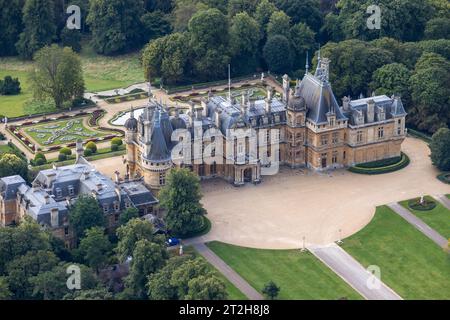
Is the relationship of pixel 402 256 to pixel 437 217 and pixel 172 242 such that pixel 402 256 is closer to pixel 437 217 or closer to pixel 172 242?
pixel 437 217

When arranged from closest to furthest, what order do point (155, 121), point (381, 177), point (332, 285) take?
point (332, 285), point (155, 121), point (381, 177)

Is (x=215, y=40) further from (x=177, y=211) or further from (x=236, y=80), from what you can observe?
(x=177, y=211)

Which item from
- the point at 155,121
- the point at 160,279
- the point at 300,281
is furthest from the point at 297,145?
the point at 160,279

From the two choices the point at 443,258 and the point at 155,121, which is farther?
the point at 155,121

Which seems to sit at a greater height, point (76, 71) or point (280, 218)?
point (76, 71)

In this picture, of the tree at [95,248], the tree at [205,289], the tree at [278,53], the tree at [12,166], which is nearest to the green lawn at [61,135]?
the tree at [12,166]

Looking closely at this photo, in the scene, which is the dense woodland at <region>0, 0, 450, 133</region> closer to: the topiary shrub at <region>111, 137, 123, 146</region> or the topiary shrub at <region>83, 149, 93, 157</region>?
the topiary shrub at <region>111, 137, 123, 146</region>

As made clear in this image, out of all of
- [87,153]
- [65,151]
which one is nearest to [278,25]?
[87,153]
